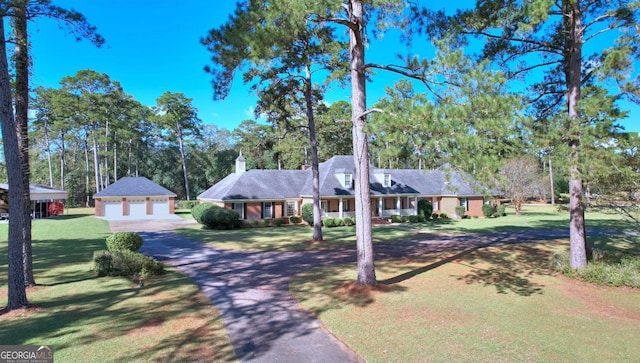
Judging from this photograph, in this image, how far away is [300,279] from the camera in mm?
11016

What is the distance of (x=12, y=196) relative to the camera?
779 cm

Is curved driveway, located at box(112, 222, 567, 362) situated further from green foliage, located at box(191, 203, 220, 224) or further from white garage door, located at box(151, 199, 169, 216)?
white garage door, located at box(151, 199, 169, 216)

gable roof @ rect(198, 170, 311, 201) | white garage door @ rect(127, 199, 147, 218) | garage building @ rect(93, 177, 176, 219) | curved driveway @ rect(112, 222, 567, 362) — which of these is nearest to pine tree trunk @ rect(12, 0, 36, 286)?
curved driveway @ rect(112, 222, 567, 362)

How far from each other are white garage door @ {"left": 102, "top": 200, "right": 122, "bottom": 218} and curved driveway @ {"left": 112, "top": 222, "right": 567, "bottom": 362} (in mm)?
15436

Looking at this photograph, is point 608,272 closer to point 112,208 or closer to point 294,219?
point 294,219

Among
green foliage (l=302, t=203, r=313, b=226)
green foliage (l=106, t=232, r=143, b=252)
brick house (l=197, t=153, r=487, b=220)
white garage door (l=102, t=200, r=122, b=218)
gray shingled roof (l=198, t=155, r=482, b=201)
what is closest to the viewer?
green foliage (l=106, t=232, r=143, b=252)

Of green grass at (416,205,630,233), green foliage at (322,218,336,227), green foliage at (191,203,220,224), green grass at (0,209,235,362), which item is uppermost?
green foliage at (191,203,220,224)

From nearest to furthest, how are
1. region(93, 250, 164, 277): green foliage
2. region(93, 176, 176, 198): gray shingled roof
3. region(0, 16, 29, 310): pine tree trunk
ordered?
region(0, 16, 29, 310): pine tree trunk
region(93, 250, 164, 277): green foliage
region(93, 176, 176, 198): gray shingled roof

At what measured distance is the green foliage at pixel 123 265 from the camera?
36.3 feet

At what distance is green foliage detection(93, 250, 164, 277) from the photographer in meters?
11.1

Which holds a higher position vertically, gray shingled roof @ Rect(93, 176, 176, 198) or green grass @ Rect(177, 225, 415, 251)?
gray shingled roof @ Rect(93, 176, 176, 198)

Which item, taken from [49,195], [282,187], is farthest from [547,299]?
[49,195]

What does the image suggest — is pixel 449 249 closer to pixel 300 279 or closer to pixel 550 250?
pixel 550 250

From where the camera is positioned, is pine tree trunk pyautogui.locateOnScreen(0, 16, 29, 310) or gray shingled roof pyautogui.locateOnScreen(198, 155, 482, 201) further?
gray shingled roof pyautogui.locateOnScreen(198, 155, 482, 201)
